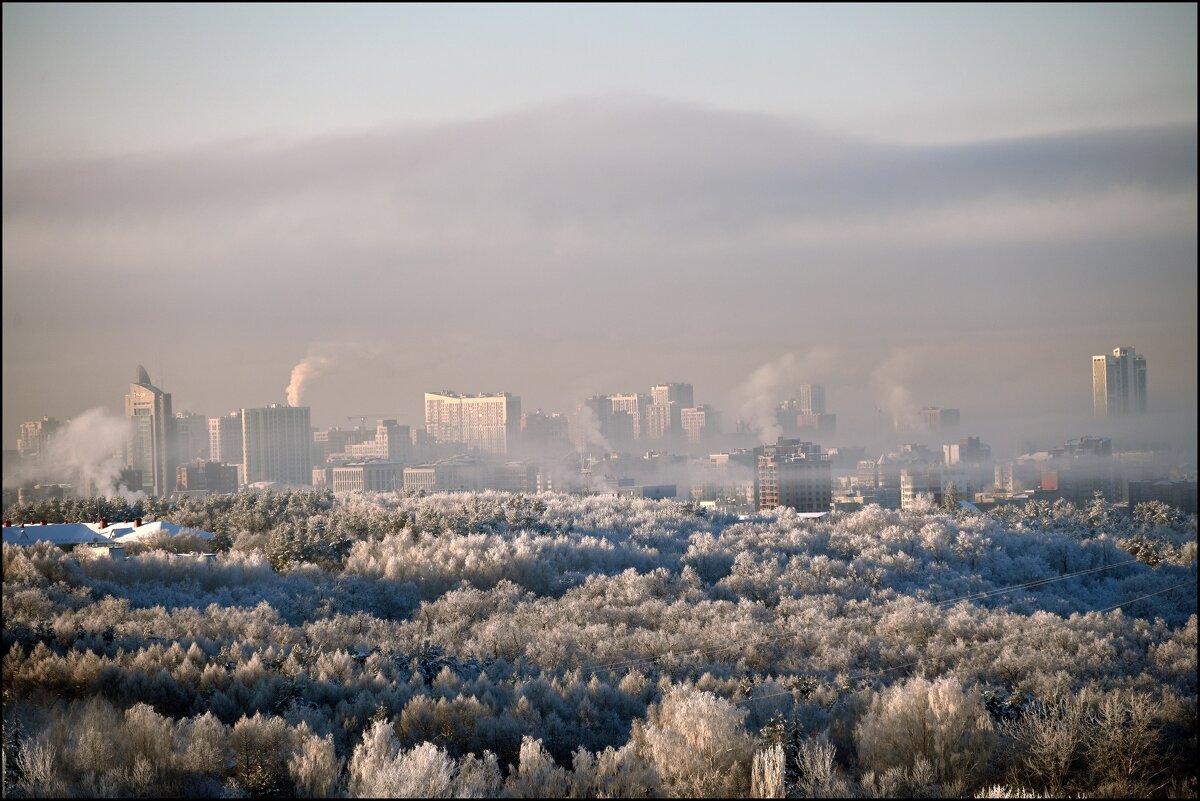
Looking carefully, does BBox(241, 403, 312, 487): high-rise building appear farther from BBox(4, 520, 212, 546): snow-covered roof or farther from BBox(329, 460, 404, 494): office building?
BBox(4, 520, 212, 546): snow-covered roof

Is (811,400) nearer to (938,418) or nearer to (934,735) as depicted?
(938,418)

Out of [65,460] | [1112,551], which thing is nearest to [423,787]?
[1112,551]

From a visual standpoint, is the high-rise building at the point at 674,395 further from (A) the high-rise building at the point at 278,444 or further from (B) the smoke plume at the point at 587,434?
(A) the high-rise building at the point at 278,444

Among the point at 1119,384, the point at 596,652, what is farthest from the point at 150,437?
the point at 1119,384

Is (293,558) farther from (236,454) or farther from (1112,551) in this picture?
(236,454)

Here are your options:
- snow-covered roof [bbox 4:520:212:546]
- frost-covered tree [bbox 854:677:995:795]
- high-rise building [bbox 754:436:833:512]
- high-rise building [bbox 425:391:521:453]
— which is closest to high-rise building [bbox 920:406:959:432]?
high-rise building [bbox 754:436:833:512]
